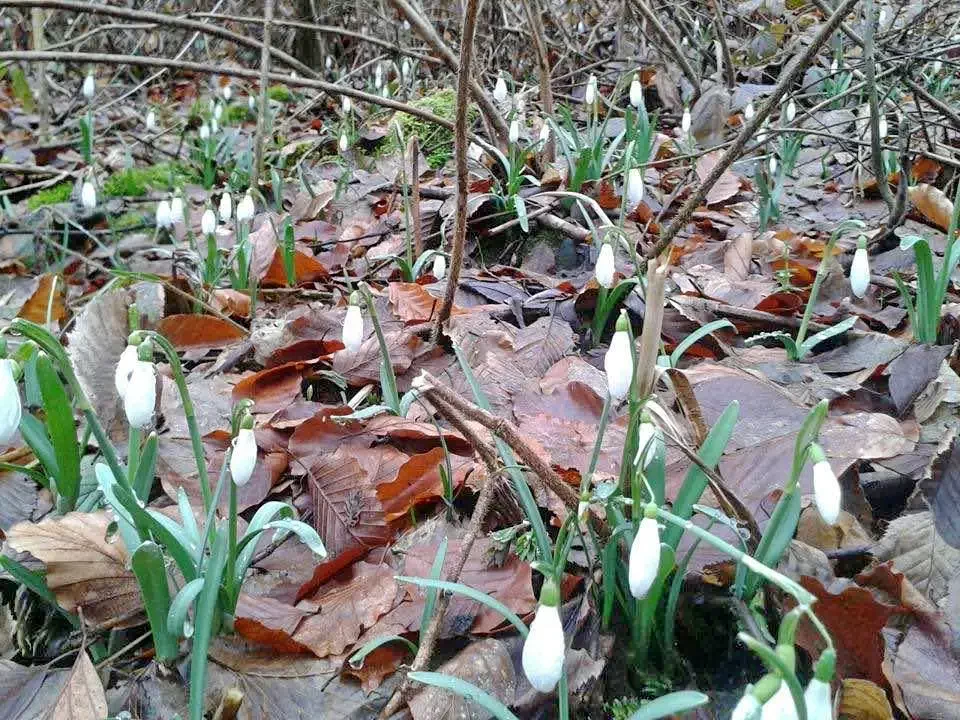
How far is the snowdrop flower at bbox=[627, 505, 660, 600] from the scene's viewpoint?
91 centimetres

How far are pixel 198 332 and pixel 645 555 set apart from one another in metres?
1.80

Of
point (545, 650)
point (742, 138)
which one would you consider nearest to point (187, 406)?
point (545, 650)

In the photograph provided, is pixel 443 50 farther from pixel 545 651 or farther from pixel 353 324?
pixel 545 651

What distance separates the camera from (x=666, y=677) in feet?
3.72

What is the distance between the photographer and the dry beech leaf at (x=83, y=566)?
126cm

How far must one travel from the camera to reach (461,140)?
174 centimetres

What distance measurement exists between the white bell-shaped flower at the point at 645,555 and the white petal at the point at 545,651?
4.7 inches

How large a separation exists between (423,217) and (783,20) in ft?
15.1

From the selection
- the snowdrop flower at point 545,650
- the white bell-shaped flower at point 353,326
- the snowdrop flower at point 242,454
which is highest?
the snowdrop flower at point 545,650

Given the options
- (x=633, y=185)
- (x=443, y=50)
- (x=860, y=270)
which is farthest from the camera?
(x=443, y=50)

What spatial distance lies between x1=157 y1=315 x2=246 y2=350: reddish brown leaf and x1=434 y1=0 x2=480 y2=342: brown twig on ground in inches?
27.3

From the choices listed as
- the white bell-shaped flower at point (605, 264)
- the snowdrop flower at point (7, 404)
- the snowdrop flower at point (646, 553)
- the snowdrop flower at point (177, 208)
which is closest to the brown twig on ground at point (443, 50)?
the white bell-shaped flower at point (605, 264)

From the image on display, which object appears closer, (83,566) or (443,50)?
(83,566)

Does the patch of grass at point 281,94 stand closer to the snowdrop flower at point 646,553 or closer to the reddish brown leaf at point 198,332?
the reddish brown leaf at point 198,332
